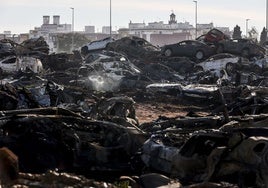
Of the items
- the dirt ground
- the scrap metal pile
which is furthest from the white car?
the scrap metal pile

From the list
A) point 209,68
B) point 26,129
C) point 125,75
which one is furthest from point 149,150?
point 209,68

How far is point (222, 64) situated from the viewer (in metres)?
25.3

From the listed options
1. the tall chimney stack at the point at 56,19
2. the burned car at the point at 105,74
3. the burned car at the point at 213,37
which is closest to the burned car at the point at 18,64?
the burned car at the point at 105,74

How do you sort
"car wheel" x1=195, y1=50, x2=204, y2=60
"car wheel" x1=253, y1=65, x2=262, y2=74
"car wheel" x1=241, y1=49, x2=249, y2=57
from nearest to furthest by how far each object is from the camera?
"car wheel" x1=253, y1=65, x2=262, y2=74
"car wheel" x1=241, y1=49, x2=249, y2=57
"car wheel" x1=195, y1=50, x2=204, y2=60

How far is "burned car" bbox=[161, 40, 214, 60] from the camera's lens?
1218 inches

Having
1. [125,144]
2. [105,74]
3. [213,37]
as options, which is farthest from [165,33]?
[125,144]

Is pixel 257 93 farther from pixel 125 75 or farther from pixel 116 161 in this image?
pixel 125 75

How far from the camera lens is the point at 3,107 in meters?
11.7

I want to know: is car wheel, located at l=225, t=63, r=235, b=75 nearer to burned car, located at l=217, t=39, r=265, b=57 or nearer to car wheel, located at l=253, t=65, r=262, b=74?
car wheel, located at l=253, t=65, r=262, b=74

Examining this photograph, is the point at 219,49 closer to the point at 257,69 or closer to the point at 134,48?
the point at 134,48

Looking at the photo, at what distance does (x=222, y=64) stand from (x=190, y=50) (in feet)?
20.4

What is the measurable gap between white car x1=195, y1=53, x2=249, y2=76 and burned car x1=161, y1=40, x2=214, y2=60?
4.49 meters

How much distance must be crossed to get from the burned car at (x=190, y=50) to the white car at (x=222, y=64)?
14.7ft

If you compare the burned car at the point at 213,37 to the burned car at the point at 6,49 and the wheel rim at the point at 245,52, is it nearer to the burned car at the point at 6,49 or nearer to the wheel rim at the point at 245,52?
the wheel rim at the point at 245,52
